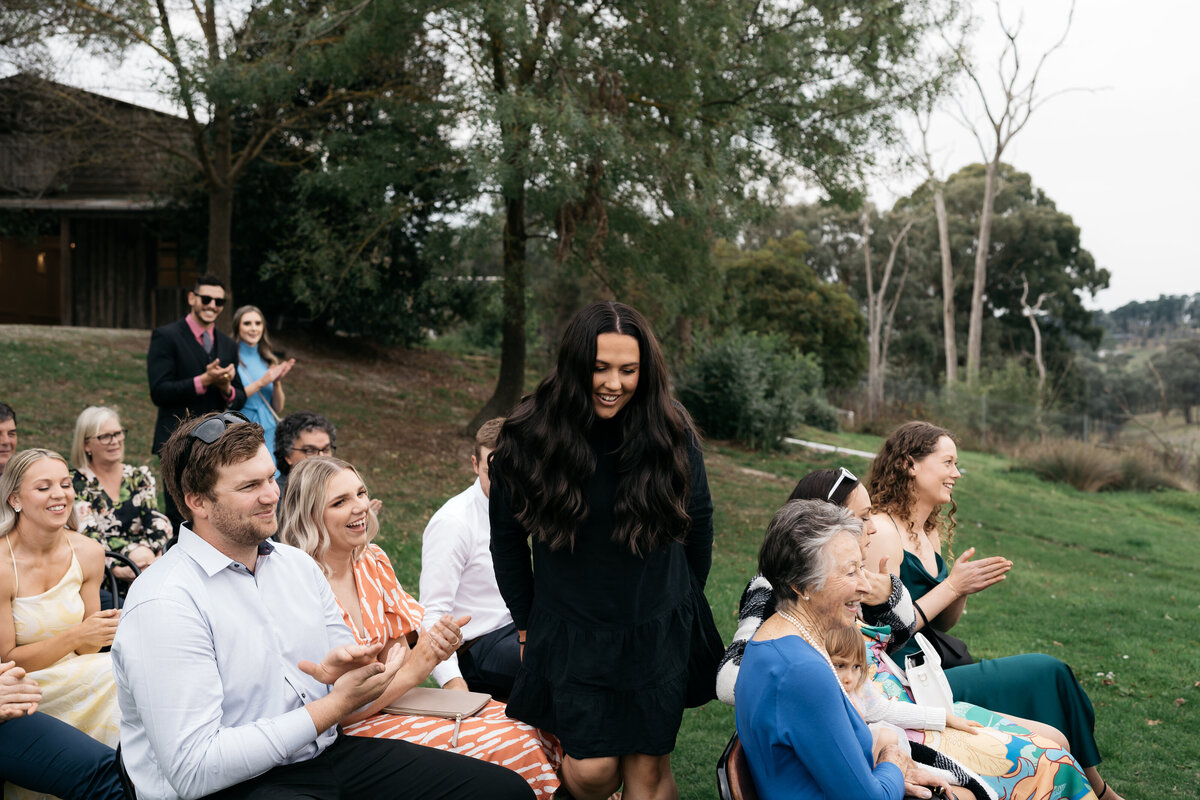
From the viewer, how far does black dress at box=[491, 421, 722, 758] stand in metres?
2.89

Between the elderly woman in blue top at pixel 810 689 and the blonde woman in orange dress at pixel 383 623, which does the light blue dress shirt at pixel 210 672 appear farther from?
the elderly woman in blue top at pixel 810 689

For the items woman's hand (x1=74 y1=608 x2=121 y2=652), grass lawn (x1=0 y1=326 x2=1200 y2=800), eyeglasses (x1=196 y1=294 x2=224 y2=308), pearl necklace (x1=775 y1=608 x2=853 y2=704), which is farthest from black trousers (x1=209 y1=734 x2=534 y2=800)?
eyeglasses (x1=196 y1=294 x2=224 y2=308)

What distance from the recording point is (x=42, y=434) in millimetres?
10477

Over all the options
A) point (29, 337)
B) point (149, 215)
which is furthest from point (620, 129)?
point (149, 215)

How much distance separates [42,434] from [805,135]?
10874 mm

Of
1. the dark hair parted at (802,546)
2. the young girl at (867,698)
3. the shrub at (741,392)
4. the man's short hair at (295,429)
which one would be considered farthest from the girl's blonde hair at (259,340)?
the shrub at (741,392)

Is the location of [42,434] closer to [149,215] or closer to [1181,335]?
[149,215]

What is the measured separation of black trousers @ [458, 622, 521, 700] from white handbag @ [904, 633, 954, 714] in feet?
4.99

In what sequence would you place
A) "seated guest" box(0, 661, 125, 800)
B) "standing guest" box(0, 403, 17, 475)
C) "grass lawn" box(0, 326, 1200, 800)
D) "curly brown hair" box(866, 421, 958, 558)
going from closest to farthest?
"seated guest" box(0, 661, 125, 800)
"curly brown hair" box(866, 421, 958, 558)
"standing guest" box(0, 403, 17, 475)
"grass lawn" box(0, 326, 1200, 800)

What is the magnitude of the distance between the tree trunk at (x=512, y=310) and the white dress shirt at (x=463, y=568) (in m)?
8.30

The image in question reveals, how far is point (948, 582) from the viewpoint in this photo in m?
3.62

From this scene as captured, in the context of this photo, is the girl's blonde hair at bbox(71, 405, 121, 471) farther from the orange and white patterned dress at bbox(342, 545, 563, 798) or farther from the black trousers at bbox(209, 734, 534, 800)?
the black trousers at bbox(209, 734, 534, 800)

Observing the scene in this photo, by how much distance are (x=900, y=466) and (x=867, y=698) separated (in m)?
1.28

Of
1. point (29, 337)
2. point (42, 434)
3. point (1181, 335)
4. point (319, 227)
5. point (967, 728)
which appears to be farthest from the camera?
point (1181, 335)
